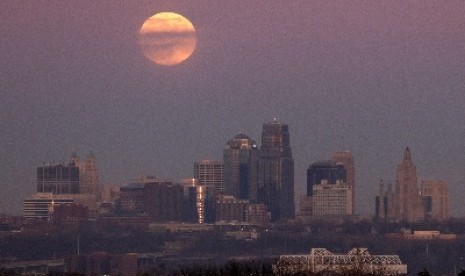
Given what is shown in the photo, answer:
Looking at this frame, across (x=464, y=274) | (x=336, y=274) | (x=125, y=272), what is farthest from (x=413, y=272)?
(x=464, y=274)

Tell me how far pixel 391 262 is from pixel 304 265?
4007 cm

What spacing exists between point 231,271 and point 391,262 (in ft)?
179

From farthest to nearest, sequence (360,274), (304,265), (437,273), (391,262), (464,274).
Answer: (437,273) < (391,262) < (304,265) < (360,274) < (464,274)

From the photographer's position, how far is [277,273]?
345 ft

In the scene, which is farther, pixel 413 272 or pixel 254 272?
pixel 413 272

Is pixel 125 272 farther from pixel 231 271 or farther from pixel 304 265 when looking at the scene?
pixel 231 271

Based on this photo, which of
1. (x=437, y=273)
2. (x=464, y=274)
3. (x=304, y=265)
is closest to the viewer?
(x=464, y=274)

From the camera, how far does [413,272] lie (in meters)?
196

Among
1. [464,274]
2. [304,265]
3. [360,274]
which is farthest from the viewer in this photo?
[304,265]

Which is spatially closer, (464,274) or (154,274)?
(464,274)

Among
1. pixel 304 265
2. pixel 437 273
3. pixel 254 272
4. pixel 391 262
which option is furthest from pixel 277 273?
pixel 437 273

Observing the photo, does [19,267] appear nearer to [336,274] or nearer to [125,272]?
[125,272]

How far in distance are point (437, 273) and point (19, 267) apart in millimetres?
38703

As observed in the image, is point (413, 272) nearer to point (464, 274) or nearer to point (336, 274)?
point (336, 274)
